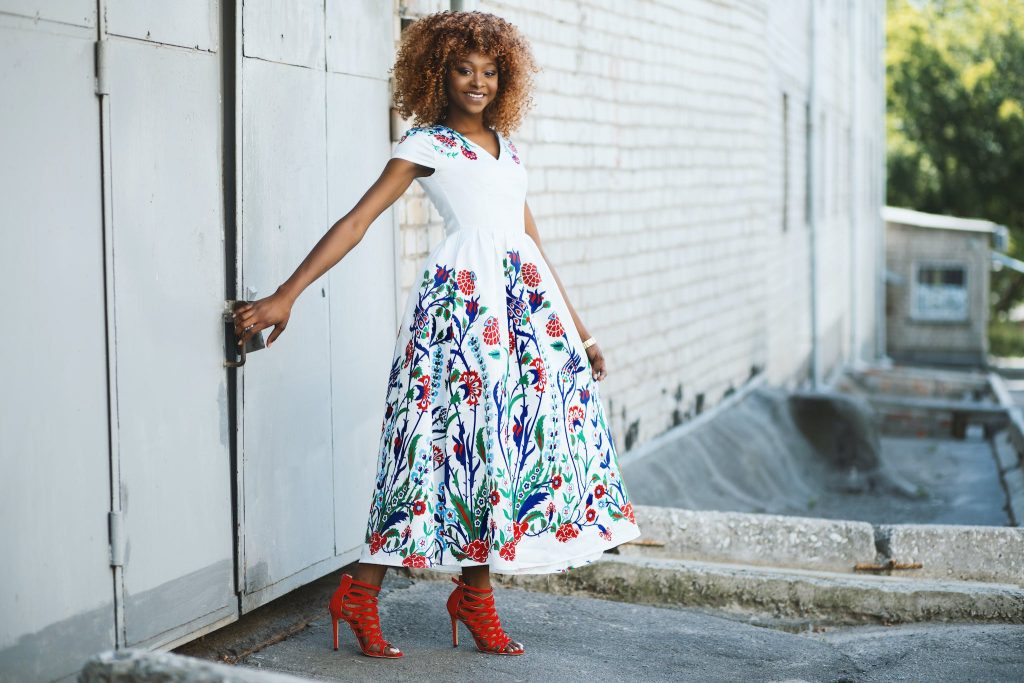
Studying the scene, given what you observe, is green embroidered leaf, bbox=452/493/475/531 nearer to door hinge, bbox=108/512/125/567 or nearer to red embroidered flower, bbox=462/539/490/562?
red embroidered flower, bbox=462/539/490/562

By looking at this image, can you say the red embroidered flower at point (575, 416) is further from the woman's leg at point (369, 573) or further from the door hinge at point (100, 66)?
the door hinge at point (100, 66)

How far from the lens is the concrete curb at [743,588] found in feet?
15.3

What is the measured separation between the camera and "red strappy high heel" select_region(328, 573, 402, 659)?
11.8ft

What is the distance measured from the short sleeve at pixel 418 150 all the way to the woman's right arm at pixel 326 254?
0.02m

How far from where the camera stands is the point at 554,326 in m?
A: 3.65

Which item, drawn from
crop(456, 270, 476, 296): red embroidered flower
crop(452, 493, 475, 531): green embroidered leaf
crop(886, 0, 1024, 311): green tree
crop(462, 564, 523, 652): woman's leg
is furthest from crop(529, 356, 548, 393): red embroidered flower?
crop(886, 0, 1024, 311): green tree

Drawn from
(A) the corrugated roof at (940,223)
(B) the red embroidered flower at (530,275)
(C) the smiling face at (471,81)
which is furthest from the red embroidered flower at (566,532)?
(A) the corrugated roof at (940,223)

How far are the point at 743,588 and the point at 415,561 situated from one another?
169 cm

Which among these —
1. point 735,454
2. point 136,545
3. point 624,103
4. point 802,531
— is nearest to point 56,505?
point 136,545

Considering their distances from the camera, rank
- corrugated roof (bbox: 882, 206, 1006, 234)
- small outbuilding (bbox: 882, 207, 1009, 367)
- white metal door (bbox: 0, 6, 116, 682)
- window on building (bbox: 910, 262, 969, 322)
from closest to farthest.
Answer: white metal door (bbox: 0, 6, 116, 682), corrugated roof (bbox: 882, 206, 1006, 234), small outbuilding (bbox: 882, 207, 1009, 367), window on building (bbox: 910, 262, 969, 322)

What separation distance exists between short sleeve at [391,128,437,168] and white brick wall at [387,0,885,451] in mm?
1261

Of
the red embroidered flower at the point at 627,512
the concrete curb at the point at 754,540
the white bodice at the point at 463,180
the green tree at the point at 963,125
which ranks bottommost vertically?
the concrete curb at the point at 754,540

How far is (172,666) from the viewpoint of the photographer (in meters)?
2.41

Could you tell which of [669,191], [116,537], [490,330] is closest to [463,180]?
[490,330]
